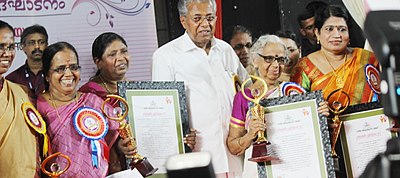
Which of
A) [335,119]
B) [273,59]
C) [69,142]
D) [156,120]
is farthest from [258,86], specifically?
[69,142]

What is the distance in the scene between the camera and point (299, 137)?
2.75 m

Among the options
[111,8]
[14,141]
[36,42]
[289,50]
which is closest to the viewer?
[14,141]

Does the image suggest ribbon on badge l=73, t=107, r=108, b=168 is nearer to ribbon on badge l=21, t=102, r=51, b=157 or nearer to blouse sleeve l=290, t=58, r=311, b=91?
ribbon on badge l=21, t=102, r=51, b=157

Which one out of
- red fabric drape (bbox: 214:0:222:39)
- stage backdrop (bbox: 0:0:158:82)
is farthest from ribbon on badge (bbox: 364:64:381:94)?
stage backdrop (bbox: 0:0:158:82)

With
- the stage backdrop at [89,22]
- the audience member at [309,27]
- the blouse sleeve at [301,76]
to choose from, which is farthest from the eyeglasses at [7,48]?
the audience member at [309,27]

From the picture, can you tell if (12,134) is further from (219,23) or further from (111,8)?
(219,23)

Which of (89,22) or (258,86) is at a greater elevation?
(89,22)

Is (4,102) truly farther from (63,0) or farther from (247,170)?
(247,170)

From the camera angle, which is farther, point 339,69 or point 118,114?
point 339,69

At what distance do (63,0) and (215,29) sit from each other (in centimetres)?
71

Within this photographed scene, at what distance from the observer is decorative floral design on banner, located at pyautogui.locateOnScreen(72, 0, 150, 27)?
2898 mm

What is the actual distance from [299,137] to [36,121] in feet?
3.33

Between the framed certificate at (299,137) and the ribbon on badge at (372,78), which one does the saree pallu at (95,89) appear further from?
the ribbon on badge at (372,78)

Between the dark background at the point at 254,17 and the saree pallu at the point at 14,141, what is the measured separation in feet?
2.56
